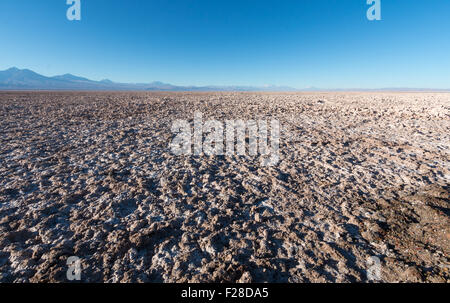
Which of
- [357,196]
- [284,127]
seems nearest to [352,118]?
[284,127]

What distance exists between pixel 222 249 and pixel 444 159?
19.5ft

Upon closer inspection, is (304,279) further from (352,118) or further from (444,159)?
(352,118)

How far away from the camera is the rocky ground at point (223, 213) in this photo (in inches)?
88.2

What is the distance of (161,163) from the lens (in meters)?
5.00

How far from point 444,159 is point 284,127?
15.4 ft

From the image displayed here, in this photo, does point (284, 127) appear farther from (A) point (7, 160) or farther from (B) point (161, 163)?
(A) point (7, 160)

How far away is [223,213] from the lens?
10.4ft

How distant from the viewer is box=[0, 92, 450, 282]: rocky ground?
224 cm
